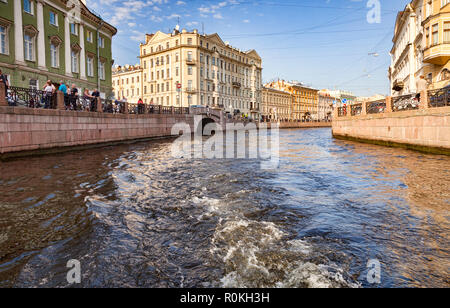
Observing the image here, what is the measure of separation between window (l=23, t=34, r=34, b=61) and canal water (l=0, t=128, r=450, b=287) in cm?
1679

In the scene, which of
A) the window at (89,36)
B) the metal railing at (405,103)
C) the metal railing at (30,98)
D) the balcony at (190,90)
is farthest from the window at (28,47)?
the balcony at (190,90)

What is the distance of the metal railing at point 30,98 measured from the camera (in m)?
11.3

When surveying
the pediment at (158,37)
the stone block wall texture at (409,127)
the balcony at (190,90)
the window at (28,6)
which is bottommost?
the stone block wall texture at (409,127)

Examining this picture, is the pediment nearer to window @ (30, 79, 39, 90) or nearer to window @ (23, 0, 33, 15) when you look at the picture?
window @ (23, 0, 33, 15)

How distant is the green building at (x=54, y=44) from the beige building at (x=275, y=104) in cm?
5328

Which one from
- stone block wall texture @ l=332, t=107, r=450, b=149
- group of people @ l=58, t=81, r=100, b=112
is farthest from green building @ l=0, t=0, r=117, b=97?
stone block wall texture @ l=332, t=107, r=450, b=149

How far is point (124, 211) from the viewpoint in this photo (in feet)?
15.1

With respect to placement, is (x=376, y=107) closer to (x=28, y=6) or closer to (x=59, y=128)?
(x=59, y=128)

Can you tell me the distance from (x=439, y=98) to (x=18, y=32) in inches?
924

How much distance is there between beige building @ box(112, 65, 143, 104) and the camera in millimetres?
63438

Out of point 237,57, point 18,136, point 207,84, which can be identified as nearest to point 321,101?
point 237,57

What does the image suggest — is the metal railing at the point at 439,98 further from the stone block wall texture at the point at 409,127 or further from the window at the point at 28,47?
the window at the point at 28,47

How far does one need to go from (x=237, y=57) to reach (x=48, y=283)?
70952mm

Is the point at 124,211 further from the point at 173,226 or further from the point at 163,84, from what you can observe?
the point at 163,84
